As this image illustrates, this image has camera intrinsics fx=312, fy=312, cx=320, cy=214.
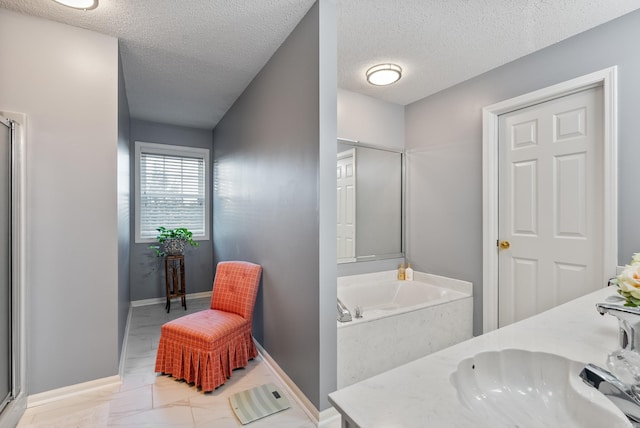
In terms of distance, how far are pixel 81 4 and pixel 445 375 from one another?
267 centimetres

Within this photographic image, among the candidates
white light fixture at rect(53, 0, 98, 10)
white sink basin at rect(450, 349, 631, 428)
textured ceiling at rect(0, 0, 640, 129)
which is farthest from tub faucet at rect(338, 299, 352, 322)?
white light fixture at rect(53, 0, 98, 10)

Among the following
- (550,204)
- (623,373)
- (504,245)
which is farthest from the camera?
(504,245)

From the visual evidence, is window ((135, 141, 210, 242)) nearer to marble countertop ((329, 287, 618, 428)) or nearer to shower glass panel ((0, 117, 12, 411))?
shower glass panel ((0, 117, 12, 411))

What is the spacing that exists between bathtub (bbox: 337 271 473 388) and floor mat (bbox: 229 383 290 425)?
1.45 feet

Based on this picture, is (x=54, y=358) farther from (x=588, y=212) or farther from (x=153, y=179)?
(x=588, y=212)

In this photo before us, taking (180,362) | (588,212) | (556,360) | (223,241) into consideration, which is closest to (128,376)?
(180,362)

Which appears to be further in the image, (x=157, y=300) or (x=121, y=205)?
(x=157, y=300)

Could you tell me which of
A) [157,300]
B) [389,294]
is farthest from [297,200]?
[157,300]

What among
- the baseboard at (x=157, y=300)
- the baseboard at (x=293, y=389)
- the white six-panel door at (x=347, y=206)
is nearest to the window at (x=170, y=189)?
the baseboard at (x=157, y=300)

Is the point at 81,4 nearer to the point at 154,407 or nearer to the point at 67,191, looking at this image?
the point at 67,191

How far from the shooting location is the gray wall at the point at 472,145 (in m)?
1.98

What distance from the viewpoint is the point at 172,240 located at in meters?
4.10

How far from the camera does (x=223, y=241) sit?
4.00 meters

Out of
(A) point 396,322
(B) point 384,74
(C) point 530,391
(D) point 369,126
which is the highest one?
(B) point 384,74
